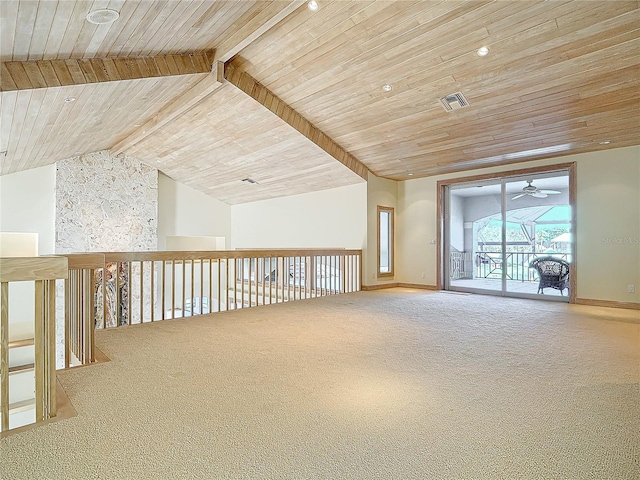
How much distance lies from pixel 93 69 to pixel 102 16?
1210 mm

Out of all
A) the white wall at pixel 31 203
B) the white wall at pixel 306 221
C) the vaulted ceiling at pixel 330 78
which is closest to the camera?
the vaulted ceiling at pixel 330 78

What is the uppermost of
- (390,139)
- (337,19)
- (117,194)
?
(337,19)

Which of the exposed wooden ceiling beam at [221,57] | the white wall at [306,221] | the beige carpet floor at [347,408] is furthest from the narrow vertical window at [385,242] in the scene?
the exposed wooden ceiling beam at [221,57]

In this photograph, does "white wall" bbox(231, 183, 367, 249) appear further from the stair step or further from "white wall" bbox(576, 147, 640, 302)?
the stair step

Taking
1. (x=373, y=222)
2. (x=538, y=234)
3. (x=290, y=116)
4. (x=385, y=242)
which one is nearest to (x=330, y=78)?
(x=290, y=116)

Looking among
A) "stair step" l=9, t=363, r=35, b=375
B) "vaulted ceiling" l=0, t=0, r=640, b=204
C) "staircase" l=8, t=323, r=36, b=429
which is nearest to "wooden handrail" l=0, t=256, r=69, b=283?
"vaulted ceiling" l=0, t=0, r=640, b=204

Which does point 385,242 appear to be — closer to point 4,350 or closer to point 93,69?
point 93,69

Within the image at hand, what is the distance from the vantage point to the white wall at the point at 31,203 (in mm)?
7570

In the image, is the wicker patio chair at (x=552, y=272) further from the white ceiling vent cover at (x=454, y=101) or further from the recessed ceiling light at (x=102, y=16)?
the recessed ceiling light at (x=102, y=16)

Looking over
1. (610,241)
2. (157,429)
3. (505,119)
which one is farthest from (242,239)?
(157,429)

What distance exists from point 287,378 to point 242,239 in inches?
329

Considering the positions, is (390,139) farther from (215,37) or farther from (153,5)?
(153,5)

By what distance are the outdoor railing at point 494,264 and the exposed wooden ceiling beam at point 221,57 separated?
5516 mm

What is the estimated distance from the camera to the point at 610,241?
5.64 metres
